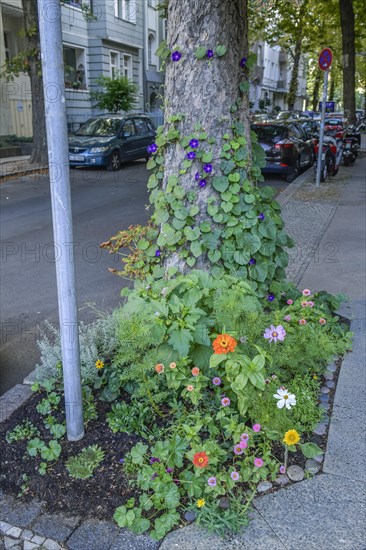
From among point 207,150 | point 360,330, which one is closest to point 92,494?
point 207,150

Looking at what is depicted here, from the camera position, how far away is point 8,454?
2822 millimetres

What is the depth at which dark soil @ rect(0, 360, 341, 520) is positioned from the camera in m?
2.51

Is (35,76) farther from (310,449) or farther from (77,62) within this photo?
(310,449)

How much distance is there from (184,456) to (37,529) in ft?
2.67

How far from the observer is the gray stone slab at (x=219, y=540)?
7.47 ft

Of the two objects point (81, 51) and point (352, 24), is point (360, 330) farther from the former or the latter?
point (81, 51)

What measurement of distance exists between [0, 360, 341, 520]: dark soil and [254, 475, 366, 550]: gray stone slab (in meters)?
0.23

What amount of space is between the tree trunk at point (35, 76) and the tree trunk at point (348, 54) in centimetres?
1131

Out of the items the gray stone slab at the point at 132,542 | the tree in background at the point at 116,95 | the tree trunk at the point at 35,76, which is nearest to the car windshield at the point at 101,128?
the tree trunk at the point at 35,76

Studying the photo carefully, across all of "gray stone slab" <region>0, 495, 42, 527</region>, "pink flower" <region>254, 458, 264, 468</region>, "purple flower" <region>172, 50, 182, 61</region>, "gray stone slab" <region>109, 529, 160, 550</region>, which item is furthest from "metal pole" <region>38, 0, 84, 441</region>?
"purple flower" <region>172, 50, 182, 61</region>

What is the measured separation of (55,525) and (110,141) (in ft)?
49.2

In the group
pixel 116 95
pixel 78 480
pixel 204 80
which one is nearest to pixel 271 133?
pixel 116 95

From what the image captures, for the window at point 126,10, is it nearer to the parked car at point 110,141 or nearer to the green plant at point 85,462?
the parked car at point 110,141

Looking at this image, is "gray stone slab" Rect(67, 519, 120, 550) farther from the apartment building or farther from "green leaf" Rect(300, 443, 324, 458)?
the apartment building
